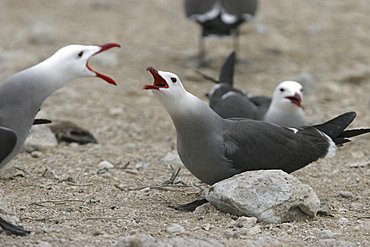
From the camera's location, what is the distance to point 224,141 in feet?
14.9

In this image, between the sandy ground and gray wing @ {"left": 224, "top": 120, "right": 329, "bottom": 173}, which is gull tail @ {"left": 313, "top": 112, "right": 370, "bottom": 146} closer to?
gray wing @ {"left": 224, "top": 120, "right": 329, "bottom": 173}

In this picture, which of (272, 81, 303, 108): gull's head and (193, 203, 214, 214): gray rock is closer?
(193, 203, 214, 214): gray rock

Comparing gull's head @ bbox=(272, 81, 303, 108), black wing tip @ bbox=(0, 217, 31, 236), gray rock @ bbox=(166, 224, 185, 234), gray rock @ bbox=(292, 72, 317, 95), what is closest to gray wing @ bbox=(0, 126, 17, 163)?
black wing tip @ bbox=(0, 217, 31, 236)

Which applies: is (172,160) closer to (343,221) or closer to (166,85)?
(166,85)

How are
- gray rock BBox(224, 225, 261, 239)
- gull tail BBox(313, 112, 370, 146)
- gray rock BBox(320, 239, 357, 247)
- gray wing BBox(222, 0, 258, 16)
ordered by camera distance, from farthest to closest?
gray wing BBox(222, 0, 258, 16)
gull tail BBox(313, 112, 370, 146)
gray rock BBox(224, 225, 261, 239)
gray rock BBox(320, 239, 357, 247)

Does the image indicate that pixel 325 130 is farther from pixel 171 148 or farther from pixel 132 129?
pixel 132 129

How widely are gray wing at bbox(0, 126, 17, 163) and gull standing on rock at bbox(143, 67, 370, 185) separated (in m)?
0.94

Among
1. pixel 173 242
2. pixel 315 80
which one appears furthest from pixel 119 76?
pixel 173 242

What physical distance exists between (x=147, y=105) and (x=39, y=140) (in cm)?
248

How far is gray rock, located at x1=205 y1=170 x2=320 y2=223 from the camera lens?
4066 mm

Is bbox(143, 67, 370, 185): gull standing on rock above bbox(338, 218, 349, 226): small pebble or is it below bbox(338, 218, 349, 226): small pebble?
above

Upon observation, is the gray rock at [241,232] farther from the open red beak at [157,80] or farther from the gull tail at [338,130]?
the gull tail at [338,130]

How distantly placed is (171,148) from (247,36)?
19.6ft

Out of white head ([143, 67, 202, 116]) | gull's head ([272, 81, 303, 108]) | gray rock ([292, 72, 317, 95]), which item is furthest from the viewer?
gray rock ([292, 72, 317, 95])
